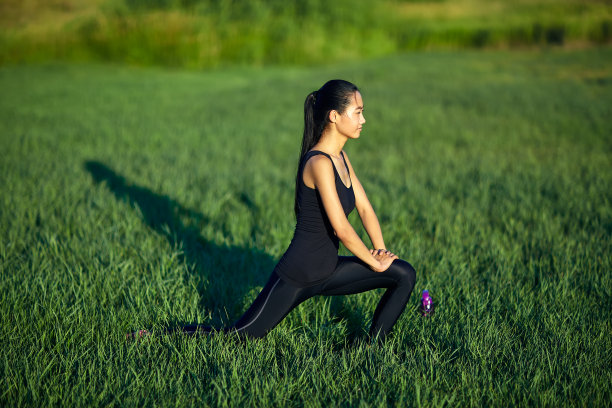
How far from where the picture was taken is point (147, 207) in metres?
5.32

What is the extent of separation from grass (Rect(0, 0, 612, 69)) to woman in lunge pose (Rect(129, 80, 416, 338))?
3560 cm

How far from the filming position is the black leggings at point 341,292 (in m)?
2.41

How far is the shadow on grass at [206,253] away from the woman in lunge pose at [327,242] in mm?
479

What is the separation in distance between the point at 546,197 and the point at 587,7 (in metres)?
38.5

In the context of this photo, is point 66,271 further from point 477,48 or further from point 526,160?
point 477,48

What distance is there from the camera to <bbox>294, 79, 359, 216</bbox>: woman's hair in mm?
2283

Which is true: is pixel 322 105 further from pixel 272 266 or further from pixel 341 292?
pixel 272 266

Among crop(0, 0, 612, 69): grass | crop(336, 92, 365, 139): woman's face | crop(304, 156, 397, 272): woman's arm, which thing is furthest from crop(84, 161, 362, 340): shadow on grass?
crop(0, 0, 612, 69): grass

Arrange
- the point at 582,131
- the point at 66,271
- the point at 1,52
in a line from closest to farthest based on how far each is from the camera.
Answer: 1. the point at 66,271
2. the point at 582,131
3. the point at 1,52

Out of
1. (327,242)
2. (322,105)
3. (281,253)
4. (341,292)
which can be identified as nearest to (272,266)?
(281,253)

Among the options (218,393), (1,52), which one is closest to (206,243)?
(218,393)

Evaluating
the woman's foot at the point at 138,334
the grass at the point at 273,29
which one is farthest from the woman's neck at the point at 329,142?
the grass at the point at 273,29

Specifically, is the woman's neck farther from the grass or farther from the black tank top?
the grass

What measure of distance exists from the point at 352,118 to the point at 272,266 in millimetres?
1870
